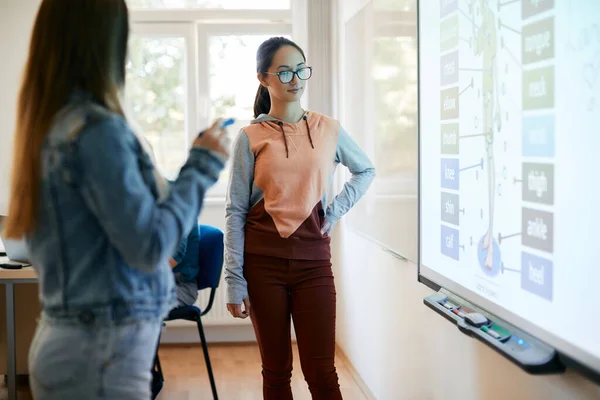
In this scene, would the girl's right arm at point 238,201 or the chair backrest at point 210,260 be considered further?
the chair backrest at point 210,260

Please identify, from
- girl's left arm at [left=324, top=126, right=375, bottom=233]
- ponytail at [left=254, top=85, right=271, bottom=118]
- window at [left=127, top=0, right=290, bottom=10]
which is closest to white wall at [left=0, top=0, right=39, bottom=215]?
window at [left=127, top=0, right=290, bottom=10]

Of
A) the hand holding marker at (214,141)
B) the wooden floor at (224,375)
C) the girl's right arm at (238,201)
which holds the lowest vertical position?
the wooden floor at (224,375)

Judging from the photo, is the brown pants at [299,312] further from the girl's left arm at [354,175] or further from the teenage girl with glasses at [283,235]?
the girl's left arm at [354,175]

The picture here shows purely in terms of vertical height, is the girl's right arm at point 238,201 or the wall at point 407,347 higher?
the girl's right arm at point 238,201

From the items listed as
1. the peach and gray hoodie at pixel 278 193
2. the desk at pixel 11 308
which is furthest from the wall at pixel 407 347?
the desk at pixel 11 308

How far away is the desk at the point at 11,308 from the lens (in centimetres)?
291

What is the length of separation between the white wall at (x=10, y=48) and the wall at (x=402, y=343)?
1.98m

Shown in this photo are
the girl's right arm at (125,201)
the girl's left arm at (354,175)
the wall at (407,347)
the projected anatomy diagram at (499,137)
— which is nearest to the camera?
the girl's right arm at (125,201)

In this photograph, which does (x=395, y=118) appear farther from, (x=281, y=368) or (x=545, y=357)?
(x=545, y=357)

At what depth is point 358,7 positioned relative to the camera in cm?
336

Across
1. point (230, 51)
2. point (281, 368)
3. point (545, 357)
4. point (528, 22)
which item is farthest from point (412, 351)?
point (230, 51)

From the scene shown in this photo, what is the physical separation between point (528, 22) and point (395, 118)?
1.24 metres

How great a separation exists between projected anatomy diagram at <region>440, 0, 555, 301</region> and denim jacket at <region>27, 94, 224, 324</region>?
0.73m

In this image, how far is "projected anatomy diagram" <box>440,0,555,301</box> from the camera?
1.46 meters
